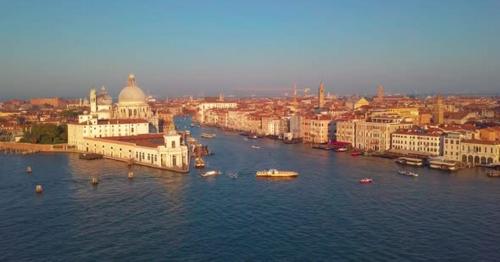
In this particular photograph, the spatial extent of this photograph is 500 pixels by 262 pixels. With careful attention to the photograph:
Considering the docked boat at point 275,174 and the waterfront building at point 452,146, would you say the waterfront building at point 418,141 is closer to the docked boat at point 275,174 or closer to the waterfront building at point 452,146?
the waterfront building at point 452,146

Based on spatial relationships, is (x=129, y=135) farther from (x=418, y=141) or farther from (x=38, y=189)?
(x=418, y=141)

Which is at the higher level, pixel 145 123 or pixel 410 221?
pixel 145 123

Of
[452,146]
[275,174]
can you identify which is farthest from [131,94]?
[452,146]

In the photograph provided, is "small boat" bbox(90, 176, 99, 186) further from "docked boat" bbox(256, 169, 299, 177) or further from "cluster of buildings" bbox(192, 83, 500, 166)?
"cluster of buildings" bbox(192, 83, 500, 166)

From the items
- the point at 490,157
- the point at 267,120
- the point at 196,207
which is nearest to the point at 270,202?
the point at 196,207

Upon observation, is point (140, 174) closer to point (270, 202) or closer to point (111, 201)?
point (111, 201)
